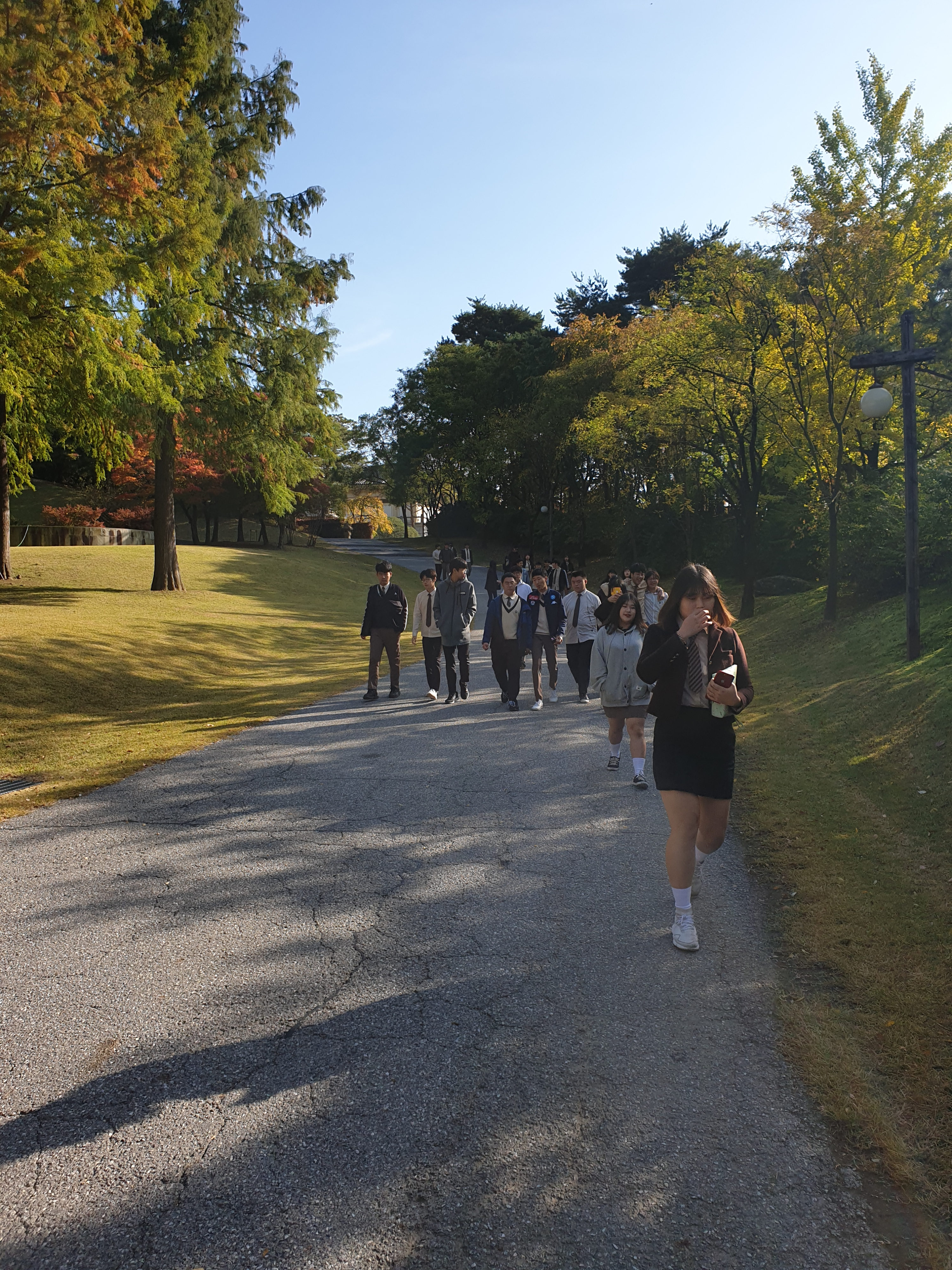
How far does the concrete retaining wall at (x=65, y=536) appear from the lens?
38938 mm

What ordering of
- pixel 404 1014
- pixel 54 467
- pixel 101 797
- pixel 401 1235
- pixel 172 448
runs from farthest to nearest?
pixel 54 467 → pixel 172 448 → pixel 101 797 → pixel 404 1014 → pixel 401 1235

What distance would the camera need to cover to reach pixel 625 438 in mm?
32312

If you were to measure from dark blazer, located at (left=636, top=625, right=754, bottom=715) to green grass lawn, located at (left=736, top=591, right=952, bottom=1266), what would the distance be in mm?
1350

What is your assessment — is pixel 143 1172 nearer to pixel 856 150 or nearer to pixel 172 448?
pixel 856 150

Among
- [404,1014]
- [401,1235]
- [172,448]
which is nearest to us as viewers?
[401,1235]

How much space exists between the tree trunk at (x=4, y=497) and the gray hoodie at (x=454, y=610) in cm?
1257

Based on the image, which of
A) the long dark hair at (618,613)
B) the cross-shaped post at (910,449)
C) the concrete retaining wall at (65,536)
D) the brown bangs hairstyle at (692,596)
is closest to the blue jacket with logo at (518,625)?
the long dark hair at (618,613)

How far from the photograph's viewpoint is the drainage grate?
749 cm

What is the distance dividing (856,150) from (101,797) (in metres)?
16.8

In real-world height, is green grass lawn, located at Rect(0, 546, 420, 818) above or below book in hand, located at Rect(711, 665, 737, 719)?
below

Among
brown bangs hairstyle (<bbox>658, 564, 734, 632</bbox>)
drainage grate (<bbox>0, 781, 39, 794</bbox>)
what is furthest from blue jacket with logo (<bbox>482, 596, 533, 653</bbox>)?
brown bangs hairstyle (<bbox>658, 564, 734, 632</bbox>)

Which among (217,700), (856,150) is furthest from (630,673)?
(856,150)

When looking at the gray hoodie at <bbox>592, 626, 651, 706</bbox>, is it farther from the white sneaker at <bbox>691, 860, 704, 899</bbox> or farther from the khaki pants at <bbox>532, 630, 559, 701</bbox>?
the khaki pants at <bbox>532, 630, 559, 701</bbox>

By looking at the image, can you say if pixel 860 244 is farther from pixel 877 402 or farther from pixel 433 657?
pixel 433 657
